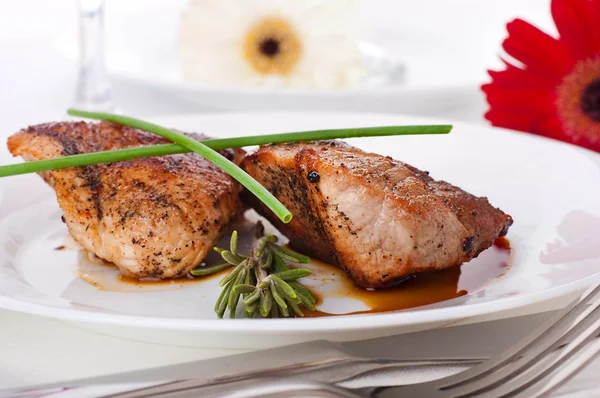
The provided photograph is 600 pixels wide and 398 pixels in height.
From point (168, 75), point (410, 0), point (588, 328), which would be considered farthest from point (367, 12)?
point (588, 328)

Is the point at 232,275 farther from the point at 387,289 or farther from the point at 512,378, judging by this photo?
the point at 512,378

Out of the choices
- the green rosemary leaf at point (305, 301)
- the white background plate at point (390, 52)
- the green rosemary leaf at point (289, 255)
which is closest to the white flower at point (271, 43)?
the white background plate at point (390, 52)

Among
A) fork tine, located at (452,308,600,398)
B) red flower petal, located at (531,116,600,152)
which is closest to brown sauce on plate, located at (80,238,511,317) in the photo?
fork tine, located at (452,308,600,398)

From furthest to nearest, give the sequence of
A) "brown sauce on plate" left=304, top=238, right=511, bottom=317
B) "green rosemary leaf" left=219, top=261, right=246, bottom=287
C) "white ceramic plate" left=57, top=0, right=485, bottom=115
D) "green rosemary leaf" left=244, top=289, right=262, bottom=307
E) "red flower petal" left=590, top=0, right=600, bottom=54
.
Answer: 1. "white ceramic plate" left=57, top=0, right=485, bottom=115
2. "red flower petal" left=590, top=0, right=600, bottom=54
3. "brown sauce on plate" left=304, top=238, right=511, bottom=317
4. "green rosemary leaf" left=219, top=261, right=246, bottom=287
5. "green rosemary leaf" left=244, top=289, right=262, bottom=307

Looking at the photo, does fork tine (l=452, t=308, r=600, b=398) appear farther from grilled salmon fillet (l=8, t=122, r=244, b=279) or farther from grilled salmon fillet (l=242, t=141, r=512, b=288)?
grilled salmon fillet (l=8, t=122, r=244, b=279)

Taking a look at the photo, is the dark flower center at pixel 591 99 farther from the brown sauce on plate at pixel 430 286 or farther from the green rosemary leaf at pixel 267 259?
the green rosemary leaf at pixel 267 259

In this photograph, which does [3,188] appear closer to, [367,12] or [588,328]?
[588,328]
